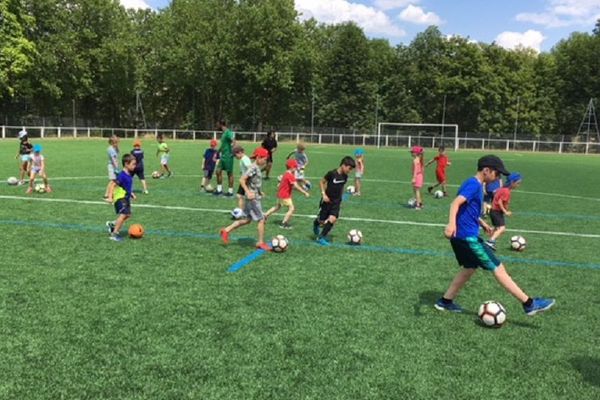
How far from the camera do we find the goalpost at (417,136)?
59094 mm

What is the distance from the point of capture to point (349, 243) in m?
9.62

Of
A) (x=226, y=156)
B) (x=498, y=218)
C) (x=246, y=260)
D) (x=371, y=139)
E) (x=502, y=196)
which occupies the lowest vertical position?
(x=246, y=260)

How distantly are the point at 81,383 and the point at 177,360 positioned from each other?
812 millimetres

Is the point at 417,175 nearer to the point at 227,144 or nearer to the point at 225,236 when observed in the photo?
the point at 227,144

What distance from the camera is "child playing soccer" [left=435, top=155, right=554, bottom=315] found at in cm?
571

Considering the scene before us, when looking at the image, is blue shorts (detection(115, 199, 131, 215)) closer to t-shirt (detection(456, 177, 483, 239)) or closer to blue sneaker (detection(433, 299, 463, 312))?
blue sneaker (detection(433, 299, 463, 312))

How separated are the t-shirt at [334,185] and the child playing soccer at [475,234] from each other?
13.2 ft

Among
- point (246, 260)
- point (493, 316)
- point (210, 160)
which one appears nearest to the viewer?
point (493, 316)

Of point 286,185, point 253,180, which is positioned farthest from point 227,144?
point 253,180

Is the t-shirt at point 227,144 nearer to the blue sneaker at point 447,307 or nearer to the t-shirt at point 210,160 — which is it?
the t-shirt at point 210,160

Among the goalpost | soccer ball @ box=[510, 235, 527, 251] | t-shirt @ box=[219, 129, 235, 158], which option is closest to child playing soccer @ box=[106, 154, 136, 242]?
t-shirt @ box=[219, 129, 235, 158]

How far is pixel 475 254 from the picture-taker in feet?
19.1

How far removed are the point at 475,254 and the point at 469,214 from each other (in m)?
0.45

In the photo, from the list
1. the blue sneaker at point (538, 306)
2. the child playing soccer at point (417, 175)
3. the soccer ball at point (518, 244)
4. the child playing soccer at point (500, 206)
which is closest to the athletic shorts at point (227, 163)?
the child playing soccer at point (417, 175)
